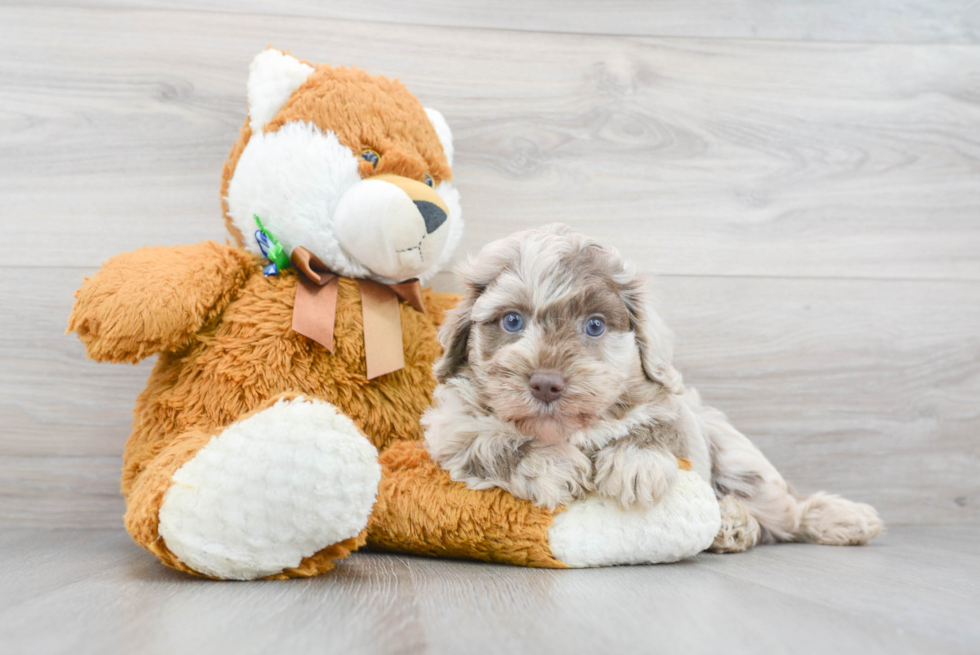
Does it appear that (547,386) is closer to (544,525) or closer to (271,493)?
(544,525)

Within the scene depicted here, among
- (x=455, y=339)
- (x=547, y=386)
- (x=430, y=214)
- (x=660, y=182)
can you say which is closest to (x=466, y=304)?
(x=455, y=339)

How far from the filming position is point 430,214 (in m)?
1.39

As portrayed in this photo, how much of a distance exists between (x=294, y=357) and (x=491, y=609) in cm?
65

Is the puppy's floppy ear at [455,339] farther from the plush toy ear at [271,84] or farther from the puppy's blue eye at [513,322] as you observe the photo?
the plush toy ear at [271,84]

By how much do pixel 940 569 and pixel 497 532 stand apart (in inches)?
34.4

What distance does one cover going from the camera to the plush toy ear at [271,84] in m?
1.42

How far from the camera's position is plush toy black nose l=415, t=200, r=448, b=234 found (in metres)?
1.38

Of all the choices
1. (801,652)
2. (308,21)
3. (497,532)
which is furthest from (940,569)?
(308,21)

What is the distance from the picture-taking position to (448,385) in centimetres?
134

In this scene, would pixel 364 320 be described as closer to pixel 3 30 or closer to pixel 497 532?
pixel 497 532

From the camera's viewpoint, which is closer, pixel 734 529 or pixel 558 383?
pixel 558 383

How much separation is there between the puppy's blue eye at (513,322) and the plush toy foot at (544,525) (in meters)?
0.29

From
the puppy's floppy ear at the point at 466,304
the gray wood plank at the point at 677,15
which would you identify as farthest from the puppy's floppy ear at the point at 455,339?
the gray wood plank at the point at 677,15

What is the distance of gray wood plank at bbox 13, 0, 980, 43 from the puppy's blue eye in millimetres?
987
